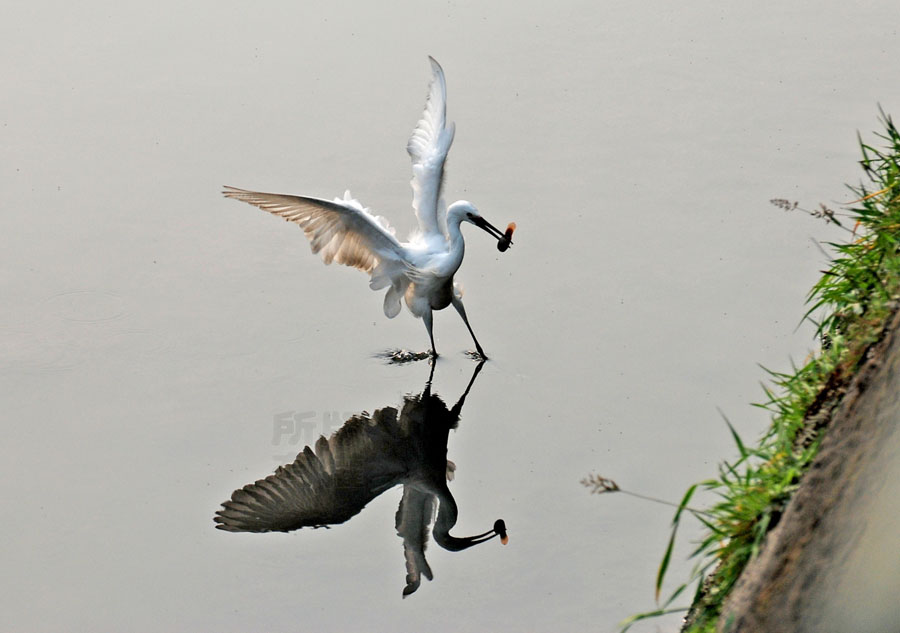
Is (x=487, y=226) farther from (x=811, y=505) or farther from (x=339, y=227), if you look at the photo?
(x=811, y=505)

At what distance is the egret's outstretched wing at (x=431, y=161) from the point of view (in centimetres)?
583

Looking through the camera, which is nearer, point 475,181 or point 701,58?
point 475,181

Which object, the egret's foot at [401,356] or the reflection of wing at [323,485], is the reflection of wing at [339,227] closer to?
the egret's foot at [401,356]

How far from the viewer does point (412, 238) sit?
5832 mm

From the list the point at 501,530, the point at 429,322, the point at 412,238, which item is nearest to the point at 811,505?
the point at 501,530

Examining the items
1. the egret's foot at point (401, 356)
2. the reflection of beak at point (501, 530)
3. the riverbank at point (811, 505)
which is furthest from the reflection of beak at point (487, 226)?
the riverbank at point (811, 505)

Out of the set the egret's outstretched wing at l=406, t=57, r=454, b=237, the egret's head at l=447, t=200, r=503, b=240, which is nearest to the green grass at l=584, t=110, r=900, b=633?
the egret's head at l=447, t=200, r=503, b=240

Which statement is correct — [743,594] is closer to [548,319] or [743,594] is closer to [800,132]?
[548,319]

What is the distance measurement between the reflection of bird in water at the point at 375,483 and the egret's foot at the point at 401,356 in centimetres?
29

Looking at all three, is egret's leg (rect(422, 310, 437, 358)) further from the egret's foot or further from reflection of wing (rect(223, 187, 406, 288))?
reflection of wing (rect(223, 187, 406, 288))

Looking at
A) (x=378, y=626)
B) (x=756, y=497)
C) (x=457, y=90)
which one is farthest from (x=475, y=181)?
(x=756, y=497)

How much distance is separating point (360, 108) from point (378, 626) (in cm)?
405

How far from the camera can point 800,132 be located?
7320 millimetres

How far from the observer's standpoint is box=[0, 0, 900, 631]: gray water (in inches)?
178
